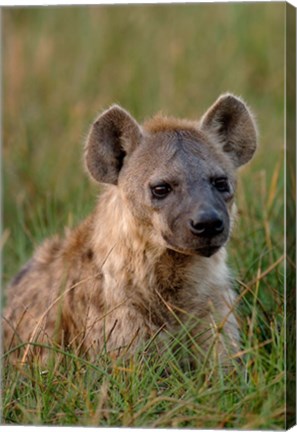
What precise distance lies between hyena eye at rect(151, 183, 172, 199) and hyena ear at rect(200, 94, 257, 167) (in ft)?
1.45

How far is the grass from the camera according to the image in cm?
503

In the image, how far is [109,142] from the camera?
5172mm

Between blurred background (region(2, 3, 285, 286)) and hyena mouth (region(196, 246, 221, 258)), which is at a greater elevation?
blurred background (region(2, 3, 285, 286))

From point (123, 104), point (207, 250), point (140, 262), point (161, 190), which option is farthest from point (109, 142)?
point (123, 104)

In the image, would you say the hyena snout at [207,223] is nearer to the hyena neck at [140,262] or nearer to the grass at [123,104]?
the hyena neck at [140,262]

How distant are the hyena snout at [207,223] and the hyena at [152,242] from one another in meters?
0.09

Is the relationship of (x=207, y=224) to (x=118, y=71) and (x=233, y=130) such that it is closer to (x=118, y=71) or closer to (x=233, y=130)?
(x=233, y=130)

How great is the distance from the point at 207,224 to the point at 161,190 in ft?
1.16

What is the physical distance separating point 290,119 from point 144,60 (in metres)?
4.08

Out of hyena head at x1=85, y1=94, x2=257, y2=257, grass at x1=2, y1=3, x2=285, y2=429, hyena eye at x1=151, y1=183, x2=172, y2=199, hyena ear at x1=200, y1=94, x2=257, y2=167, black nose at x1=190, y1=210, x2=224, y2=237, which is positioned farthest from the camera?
hyena ear at x1=200, y1=94, x2=257, y2=167

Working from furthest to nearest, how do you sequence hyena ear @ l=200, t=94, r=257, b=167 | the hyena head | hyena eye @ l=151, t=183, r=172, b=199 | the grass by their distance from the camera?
hyena ear @ l=200, t=94, r=257, b=167, the grass, hyena eye @ l=151, t=183, r=172, b=199, the hyena head

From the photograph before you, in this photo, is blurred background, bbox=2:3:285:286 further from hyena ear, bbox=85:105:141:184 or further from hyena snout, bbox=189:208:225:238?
hyena snout, bbox=189:208:225:238

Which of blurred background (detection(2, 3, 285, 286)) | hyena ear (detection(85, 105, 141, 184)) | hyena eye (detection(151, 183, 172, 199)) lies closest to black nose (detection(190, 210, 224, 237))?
hyena eye (detection(151, 183, 172, 199))

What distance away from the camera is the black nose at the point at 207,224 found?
462cm
